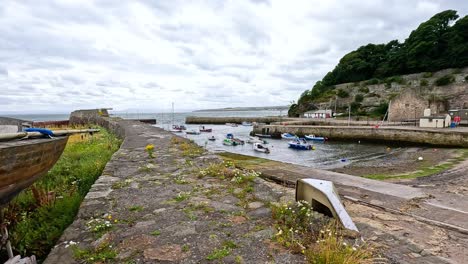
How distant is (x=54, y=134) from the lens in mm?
3695

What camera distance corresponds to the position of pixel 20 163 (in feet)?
8.42

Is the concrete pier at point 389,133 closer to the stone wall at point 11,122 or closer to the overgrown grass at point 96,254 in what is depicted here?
the overgrown grass at point 96,254

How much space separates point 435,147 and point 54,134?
2921cm

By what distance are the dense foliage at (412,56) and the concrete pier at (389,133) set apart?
102 feet

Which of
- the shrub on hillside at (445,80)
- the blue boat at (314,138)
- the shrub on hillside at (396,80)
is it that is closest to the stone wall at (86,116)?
the blue boat at (314,138)

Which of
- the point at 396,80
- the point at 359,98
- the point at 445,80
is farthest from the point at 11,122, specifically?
the point at 396,80

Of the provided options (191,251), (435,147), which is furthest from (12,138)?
(435,147)

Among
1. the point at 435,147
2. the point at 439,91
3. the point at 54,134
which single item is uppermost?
the point at 439,91

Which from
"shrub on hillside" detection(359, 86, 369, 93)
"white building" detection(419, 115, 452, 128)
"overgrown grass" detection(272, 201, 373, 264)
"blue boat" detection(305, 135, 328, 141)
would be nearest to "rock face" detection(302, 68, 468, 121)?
"shrub on hillside" detection(359, 86, 369, 93)

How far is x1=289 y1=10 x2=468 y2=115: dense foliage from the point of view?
51656mm

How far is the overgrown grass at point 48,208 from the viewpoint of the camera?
3.25 metres

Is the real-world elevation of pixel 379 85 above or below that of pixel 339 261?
above

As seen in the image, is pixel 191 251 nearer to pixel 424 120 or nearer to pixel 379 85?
pixel 424 120

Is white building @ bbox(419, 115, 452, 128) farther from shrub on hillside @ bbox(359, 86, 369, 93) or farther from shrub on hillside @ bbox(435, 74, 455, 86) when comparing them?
shrub on hillside @ bbox(359, 86, 369, 93)
